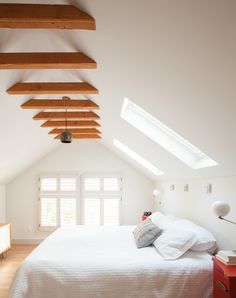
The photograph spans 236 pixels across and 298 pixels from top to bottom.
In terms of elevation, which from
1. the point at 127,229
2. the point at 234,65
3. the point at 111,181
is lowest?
the point at 127,229

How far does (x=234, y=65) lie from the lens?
1418mm

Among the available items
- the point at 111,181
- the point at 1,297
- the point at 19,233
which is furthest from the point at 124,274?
the point at 19,233

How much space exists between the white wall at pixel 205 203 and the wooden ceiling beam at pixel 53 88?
68.5 inches

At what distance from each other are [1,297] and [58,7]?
3.48m

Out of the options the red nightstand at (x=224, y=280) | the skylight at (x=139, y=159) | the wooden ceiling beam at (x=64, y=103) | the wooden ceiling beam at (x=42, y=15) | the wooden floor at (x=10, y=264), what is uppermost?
the wooden ceiling beam at (x=42, y=15)

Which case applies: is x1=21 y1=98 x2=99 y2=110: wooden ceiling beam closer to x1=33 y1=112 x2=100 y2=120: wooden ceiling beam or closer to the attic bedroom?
the attic bedroom

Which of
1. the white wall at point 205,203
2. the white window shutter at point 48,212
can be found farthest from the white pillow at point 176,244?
the white window shutter at point 48,212

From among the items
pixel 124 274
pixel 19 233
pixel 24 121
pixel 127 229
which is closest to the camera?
pixel 124 274

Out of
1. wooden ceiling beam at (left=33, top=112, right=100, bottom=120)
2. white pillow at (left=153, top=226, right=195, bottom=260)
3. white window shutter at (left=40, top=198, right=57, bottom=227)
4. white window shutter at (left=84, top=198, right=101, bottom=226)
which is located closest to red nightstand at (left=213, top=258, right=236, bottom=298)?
white pillow at (left=153, top=226, right=195, bottom=260)

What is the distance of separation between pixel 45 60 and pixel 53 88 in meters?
0.77

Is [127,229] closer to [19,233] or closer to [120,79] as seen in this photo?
[120,79]

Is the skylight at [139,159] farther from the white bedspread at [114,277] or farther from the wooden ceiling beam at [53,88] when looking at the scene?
the white bedspread at [114,277]

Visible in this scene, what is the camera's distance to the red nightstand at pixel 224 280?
204cm

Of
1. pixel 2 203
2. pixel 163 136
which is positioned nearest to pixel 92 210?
pixel 2 203
